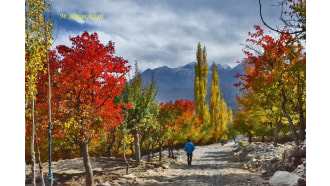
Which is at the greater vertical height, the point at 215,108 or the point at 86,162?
the point at 215,108

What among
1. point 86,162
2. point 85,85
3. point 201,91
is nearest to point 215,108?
point 201,91

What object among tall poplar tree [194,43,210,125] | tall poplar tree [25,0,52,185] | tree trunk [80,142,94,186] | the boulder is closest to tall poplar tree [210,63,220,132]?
tall poplar tree [194,43,210,125]

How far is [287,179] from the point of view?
5980 millimetres

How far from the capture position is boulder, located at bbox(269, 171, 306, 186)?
5644 millimetres

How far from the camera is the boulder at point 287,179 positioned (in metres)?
5.64

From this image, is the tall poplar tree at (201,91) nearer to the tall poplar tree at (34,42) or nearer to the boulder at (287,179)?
the boulder at (287,179)

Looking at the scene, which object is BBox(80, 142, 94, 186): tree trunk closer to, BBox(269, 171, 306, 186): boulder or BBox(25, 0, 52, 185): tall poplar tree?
BBox(25, 0, 52, 185): tall poplar tree

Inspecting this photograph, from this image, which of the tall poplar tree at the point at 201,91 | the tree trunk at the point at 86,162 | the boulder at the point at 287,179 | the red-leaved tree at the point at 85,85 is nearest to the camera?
the boulder at the point at 287,179

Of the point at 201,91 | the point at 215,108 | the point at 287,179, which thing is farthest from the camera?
the point at 215,108

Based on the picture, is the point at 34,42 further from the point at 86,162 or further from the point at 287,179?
the point at 287,179

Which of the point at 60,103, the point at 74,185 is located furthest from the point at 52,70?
the point at 74,185

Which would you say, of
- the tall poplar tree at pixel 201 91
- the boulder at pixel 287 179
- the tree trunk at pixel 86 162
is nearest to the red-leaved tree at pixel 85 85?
the tree trunk at pixel 86 162

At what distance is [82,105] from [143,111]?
456cm

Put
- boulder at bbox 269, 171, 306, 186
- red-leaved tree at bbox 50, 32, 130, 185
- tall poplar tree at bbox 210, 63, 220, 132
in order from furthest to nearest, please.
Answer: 1. tall poplar tree at bbox 210, 63, 220, 132
2. red-leaved tree at bbox 50, 32, 130, 185
3. boulder at bbox 269, 171, 306, 186
